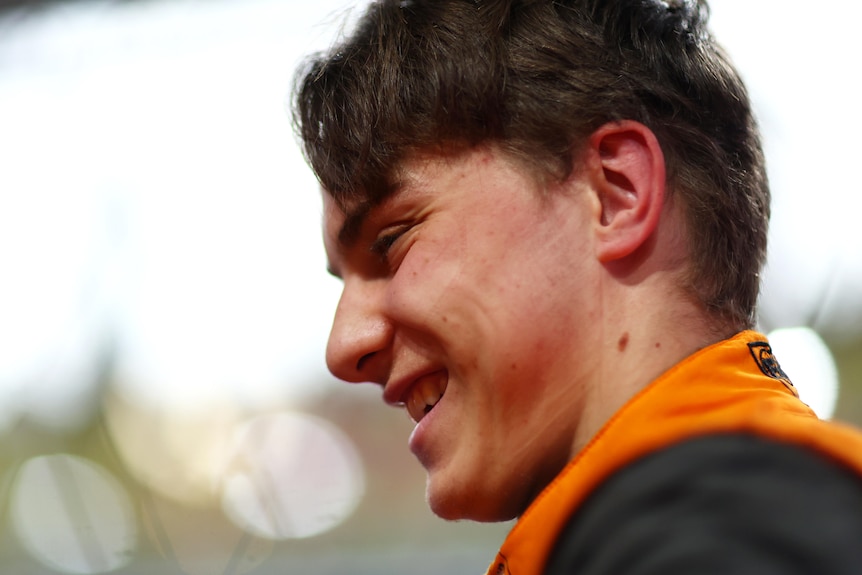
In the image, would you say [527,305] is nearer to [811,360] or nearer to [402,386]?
[402,386]

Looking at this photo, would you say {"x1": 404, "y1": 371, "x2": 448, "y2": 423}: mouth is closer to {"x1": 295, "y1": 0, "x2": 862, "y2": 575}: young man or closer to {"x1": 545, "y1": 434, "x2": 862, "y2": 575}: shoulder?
{"x1": 295, "y1": 0, "x2": 862, "y2": 575}: young man

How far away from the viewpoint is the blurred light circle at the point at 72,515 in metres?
1.82

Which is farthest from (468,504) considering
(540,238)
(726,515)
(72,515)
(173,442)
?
(72,515)

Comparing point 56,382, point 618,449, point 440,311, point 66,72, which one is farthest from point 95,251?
point 618,449

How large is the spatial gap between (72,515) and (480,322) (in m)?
1.50

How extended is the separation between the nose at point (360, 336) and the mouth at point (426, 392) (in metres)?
0.03

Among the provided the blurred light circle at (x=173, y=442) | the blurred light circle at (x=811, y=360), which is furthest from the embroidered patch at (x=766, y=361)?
the blurred light circle at (x=173, y=442)

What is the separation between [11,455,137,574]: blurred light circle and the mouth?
1243 mm

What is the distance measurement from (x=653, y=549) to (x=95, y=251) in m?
1.82

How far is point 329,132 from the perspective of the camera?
81 centimetres

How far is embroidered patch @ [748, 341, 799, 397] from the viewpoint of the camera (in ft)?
2.16

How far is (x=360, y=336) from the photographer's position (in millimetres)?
770

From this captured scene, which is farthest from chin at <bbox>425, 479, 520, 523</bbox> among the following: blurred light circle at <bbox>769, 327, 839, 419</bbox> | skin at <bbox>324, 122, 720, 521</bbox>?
blurred light circle at <bbox>769, 327, 839, 419</bbox>

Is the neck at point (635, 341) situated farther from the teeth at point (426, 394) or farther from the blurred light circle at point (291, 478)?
the blurred light circle at point (291, 478)
